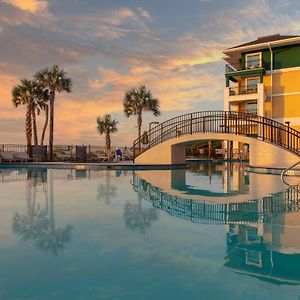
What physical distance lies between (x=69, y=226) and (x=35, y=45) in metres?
19.7

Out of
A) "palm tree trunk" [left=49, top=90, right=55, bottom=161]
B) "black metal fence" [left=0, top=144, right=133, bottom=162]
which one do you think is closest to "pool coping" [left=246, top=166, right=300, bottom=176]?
"black metal fence" [left=0, top=144, right=133, bottom=162]

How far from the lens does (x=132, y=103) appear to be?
134 feet

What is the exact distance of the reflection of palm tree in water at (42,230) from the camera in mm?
5016

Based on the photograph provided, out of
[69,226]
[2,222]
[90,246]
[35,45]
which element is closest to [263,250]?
[90,246]

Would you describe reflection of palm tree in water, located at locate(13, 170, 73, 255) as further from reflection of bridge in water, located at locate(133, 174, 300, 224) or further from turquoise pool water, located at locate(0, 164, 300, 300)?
reflection of bridge in water, located at locate(133, 174, 300, 224)

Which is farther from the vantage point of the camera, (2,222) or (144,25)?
(144,25)

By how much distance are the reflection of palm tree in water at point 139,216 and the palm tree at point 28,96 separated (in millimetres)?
26464

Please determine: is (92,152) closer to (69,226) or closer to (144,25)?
(144,25)

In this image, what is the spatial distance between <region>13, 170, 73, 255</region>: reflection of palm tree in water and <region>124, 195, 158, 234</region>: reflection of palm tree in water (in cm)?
117

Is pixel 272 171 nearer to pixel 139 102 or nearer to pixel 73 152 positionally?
pixel 73 152

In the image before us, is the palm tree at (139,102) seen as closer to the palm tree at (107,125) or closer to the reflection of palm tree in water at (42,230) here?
the palm tree at (107,125)

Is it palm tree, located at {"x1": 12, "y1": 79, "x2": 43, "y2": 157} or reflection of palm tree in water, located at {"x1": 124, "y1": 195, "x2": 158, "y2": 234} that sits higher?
palm tree, located at {"x1": 12, "y1": 79, "x2": 43, "y2": 157}

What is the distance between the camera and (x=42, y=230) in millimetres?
5812

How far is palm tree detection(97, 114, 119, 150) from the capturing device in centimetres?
4338
